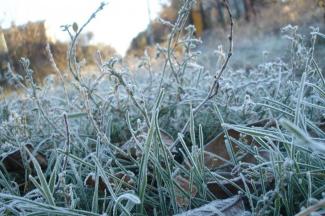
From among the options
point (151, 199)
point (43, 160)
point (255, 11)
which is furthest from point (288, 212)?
point (255, 11)

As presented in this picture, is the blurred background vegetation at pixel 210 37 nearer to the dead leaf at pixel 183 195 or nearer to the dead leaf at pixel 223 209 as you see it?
the dead leaf at pixel 183 195

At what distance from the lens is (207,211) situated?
64 cm

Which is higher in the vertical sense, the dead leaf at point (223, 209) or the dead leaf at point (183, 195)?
the dead leaf at point (223, 209)

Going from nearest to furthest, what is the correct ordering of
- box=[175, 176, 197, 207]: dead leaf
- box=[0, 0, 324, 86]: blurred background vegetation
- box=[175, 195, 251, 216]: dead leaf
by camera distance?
box=[175, 195, 251, 216]: dead leaf < box=[175, 176, 197, 207]: dead leaf < box=[0, 0, 324, 86]: blurred background vegetation

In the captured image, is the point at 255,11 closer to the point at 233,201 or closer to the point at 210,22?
the point at 210,22

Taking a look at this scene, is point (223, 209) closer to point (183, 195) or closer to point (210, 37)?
point (183, 195)

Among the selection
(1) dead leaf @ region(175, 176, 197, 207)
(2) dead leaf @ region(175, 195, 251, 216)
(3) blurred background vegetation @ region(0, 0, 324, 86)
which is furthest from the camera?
(3) blurred background vegetation @ region(0, 0, 324, 86)

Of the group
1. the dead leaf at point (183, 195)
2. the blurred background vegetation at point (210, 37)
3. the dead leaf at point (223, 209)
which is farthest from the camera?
the blurred background vegetation at point (210, 37)

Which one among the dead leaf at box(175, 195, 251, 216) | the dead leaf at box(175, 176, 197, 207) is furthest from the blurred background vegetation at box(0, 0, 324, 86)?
the dead leaf at box(175, 195, 251, 216)

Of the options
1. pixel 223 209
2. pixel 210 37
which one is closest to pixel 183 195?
pixel 223 209

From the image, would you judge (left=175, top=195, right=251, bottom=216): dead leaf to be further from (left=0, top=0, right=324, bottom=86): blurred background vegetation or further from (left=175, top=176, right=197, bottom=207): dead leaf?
(left=0, top=0, right=324, bottom=86): blurred background vegetation

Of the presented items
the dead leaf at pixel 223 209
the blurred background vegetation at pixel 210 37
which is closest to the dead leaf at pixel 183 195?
the dead leaf at pixel 223 209

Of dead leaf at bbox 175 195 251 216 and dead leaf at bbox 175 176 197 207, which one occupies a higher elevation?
dead leaf at bbox 175 195 251 216

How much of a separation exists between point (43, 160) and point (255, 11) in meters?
12.7
